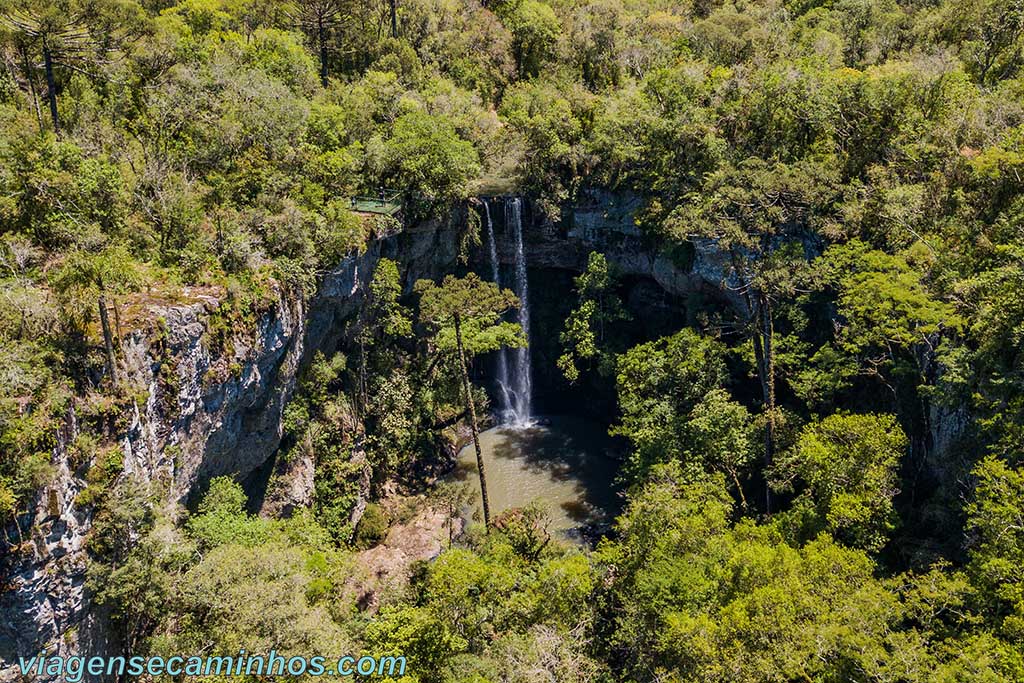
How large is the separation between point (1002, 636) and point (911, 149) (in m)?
20.5

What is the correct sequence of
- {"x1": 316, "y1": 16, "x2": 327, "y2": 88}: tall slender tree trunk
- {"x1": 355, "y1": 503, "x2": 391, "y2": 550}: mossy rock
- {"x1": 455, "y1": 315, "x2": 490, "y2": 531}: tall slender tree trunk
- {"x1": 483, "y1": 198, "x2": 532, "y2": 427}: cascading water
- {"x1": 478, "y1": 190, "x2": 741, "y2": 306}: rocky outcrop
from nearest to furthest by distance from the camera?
{"x1": 455, "y1": 315, "x2": 490, "y2": 531}: tall slender tree trunk < {"x1": 355, "y1": 503, "x2": 391, "y2": 550}: mossy rock < {"x1": 478, "y1": 190, "x2": 741, "y2": 306}: rocky outcrop < {"x1": 483, "y1": 198, "x2": 532, "y2": 427}: cascading water < {"x1": 316, "y1": 16, "x2": 327, "y2": 88}: tall slender tree trunk

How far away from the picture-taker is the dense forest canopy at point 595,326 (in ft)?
53.6

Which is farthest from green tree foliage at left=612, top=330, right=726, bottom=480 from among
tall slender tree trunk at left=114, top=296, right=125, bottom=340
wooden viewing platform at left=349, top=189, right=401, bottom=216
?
tall slender tree trunk at left=114, top=296, right=125, bottom=340

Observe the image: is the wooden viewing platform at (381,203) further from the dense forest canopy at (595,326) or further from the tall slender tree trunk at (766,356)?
the tall slender tree trunk at (766,356)

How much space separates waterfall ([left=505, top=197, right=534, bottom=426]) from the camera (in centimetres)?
3844

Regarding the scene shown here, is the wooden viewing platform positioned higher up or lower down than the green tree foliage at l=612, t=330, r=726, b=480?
higher up

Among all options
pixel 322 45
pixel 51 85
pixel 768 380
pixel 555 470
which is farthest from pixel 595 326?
pixel 51 85

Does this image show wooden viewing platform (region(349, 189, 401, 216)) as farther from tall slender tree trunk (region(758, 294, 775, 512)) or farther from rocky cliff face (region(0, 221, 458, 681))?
tall slender tree trunk (region(758, 294, 775, 512))

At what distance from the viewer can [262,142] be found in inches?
1137

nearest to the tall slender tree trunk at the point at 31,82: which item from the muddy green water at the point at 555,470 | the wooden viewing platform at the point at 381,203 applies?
the wooden viewing platform at the point at 381,203

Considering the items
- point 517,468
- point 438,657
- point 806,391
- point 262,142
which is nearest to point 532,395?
point 517,468

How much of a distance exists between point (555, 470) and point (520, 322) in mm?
9802

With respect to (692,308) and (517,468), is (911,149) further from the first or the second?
(517,468)

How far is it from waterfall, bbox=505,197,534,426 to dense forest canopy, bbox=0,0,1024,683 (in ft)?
4.70
